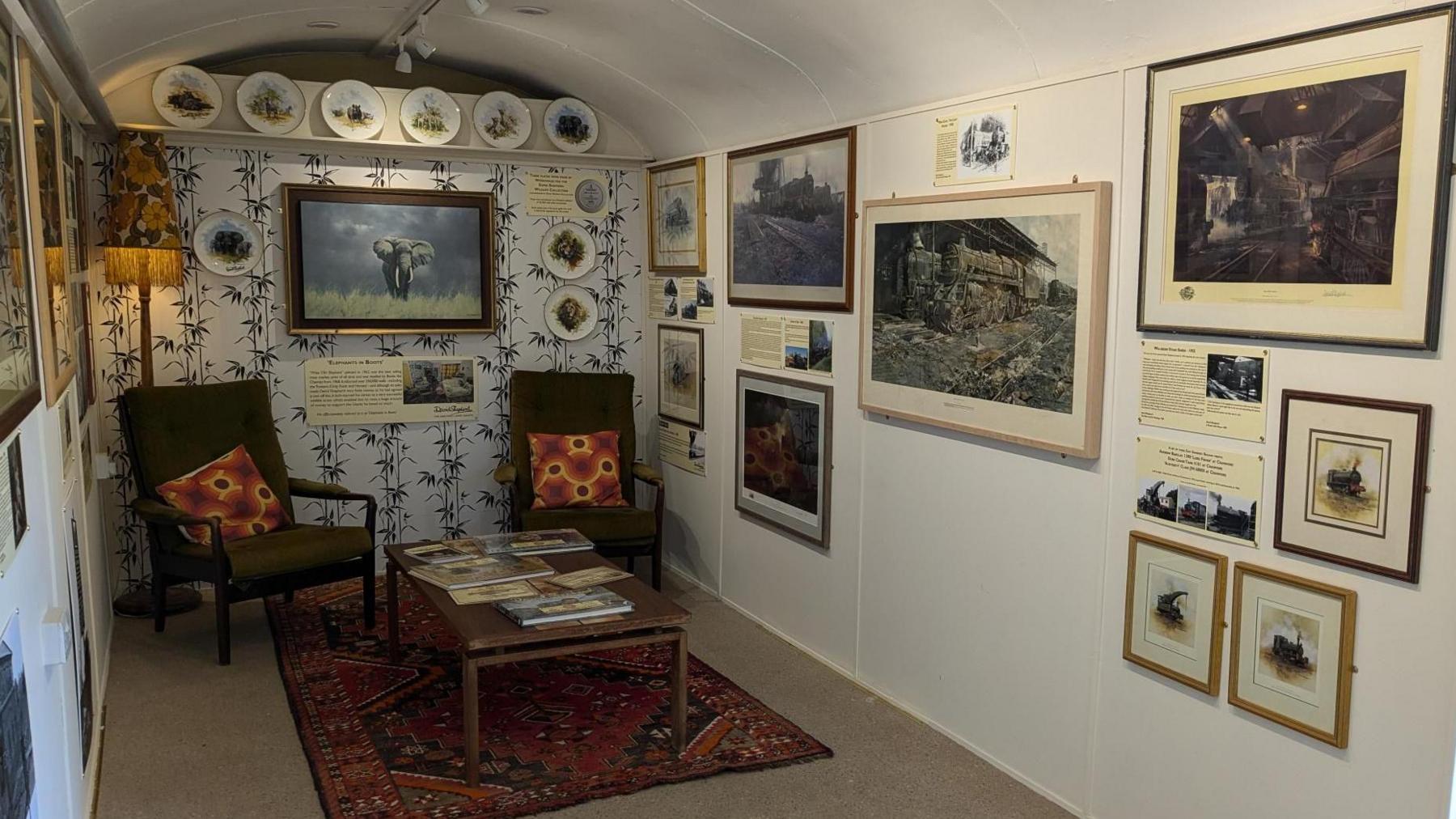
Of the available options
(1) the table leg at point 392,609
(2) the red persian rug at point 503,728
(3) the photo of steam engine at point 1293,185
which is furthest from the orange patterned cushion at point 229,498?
(3) the photo of steam engine at point 1293,185

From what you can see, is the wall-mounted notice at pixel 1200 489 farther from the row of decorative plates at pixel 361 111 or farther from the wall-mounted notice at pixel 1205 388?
the row of decorative plates at pixel 361 111

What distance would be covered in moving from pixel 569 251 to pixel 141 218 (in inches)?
80.7

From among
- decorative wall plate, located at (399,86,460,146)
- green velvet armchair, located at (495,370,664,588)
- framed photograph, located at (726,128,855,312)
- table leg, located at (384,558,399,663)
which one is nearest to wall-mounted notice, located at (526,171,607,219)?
decorative wall plate, located at (399,86,460,146)

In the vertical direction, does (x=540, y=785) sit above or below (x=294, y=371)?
below

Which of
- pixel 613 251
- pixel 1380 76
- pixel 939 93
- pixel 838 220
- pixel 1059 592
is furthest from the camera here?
pixel 613 251

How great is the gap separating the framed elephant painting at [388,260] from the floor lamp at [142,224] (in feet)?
1.94

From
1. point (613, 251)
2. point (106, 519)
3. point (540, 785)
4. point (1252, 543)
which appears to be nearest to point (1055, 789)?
point (1252, 543)

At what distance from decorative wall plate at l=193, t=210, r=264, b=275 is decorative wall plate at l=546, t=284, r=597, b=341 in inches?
57.9

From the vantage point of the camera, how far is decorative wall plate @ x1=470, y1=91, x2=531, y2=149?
5.72 metres

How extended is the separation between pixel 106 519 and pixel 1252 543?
4.82 m

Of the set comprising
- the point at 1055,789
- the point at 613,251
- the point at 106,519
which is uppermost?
the point at 613,251

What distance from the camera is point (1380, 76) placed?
7.99 feet

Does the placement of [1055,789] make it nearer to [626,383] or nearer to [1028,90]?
[1028,90]

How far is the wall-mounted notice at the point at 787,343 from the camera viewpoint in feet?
14.9
